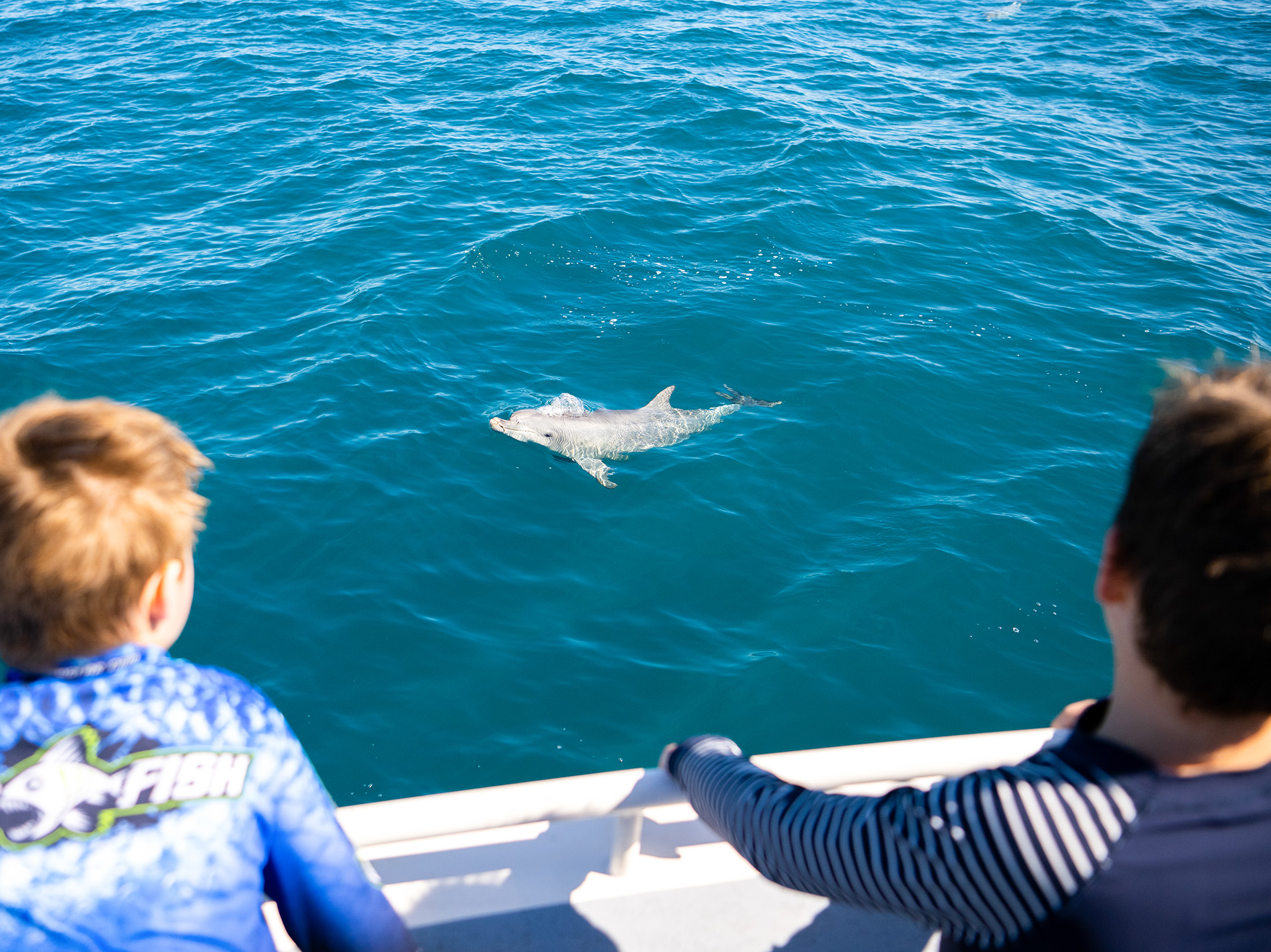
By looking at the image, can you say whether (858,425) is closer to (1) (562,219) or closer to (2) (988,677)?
(2) (988,677)

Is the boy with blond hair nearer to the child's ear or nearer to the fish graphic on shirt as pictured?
the fish graphic on shirt

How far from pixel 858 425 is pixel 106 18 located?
22.1m

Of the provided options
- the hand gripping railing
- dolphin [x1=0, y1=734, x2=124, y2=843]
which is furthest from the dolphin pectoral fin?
dolphin [x1=0, y1=734, x2=124, y2=843]

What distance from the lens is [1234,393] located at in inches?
56.3

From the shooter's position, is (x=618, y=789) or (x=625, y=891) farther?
(x=625, y=891)

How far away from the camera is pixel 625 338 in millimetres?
11094

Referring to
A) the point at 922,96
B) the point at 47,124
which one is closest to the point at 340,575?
the point at 47,124

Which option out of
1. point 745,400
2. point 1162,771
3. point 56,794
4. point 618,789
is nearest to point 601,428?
point 745,400

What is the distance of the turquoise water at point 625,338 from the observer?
7.08m

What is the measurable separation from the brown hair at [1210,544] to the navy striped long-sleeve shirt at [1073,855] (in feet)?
0.59

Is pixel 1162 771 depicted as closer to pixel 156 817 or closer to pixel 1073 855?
pixel 1073 855

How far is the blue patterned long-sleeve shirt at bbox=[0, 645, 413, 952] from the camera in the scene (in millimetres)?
1646

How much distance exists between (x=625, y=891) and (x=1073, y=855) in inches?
72.7

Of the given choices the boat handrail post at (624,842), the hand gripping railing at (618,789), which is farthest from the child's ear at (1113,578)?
the boat handrail post at (624,842)
